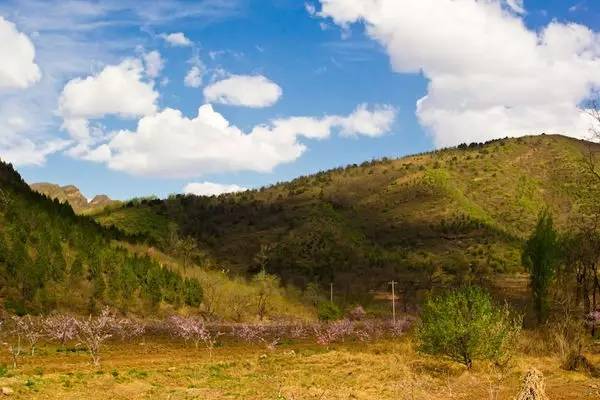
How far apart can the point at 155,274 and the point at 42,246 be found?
12.6m

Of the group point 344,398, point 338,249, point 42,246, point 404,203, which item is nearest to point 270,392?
point 344,398

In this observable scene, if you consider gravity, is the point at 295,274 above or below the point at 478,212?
below

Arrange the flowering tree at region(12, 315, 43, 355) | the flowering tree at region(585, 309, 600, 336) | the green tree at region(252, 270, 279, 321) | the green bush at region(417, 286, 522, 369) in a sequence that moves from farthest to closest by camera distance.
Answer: the green tree at region(252, 270, 279, 321) → the flowering tree at region(12, 315, 43, 355) → the flowering tree at region(585, 309, 600, 336) → the green bush at region(417, 286, 522, 369)

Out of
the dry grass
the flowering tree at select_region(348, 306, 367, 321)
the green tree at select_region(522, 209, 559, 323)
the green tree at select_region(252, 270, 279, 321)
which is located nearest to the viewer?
the dry grass

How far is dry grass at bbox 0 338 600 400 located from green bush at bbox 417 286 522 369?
0.89 metres

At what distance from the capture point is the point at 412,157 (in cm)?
15162

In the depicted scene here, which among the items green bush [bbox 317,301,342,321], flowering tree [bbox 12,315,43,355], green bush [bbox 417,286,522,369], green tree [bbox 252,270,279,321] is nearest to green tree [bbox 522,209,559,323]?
green bush [bbox 317,301,342,321]

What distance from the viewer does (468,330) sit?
2533cm

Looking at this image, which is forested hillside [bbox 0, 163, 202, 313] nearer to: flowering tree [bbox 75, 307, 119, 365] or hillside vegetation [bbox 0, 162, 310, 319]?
hillside vegetation [bbox 0, 162, 310, 319]

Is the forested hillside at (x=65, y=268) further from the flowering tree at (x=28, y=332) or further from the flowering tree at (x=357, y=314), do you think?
the flowering tree at (x=357, y=314)

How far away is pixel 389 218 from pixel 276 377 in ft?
315

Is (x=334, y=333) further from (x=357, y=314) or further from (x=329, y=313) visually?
(x=357, y=314)

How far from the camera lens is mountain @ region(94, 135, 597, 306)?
99.9 m

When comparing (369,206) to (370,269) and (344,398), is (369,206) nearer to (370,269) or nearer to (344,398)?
(370,269)
